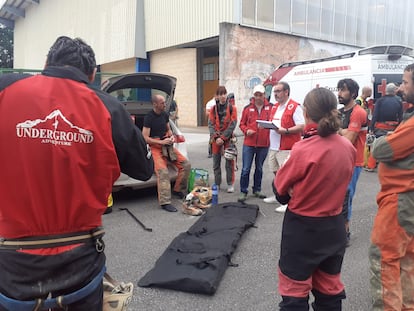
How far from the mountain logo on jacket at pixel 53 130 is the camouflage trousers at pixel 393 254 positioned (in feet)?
6.88

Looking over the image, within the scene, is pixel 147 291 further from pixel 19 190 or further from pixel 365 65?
pixel 365 65

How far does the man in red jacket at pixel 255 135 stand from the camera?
6113 mm

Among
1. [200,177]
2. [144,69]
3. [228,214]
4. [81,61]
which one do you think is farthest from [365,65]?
[144,69]

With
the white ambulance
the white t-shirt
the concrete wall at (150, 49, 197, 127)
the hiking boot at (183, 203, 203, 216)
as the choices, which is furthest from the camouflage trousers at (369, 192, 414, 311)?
the concrete wall at (150, 49, 197, 127)

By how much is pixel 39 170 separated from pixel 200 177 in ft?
17.2

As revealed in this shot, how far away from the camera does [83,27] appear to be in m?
25.7

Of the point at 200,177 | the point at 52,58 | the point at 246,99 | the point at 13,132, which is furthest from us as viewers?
the point at 246,99

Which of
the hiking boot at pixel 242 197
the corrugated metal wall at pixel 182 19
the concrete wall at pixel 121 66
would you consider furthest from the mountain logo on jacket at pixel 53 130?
the concrete wall at pixel 121 66

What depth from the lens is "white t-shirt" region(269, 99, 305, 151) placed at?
5.50 metres

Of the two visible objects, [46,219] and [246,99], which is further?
[246,99]

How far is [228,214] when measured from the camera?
17.1 feet

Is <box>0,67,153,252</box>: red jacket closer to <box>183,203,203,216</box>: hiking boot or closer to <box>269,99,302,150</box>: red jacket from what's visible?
<box>183,203,203,216</box>: hiking boot

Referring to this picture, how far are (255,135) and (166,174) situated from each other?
5.25 ft

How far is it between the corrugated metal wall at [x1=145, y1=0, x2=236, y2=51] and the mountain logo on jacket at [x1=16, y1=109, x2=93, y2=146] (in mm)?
14759
